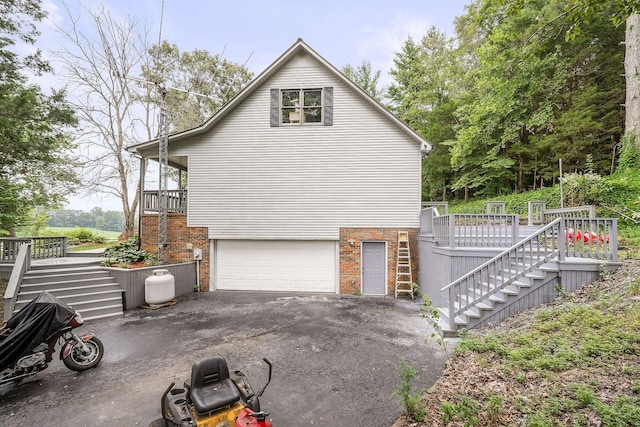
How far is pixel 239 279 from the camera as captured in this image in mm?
9406

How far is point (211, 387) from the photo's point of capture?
2.61 metres

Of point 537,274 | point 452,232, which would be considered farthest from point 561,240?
point 452,232

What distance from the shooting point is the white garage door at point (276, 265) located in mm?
9164

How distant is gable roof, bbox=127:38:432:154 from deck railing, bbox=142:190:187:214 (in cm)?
173

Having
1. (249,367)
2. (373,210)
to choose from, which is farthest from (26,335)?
(373,210)

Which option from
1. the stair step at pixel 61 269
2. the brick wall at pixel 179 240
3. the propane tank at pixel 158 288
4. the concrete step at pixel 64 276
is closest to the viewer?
the concrete step at pixel 64 276

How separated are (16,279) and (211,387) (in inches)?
265

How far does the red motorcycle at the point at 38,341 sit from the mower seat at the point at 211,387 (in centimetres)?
292

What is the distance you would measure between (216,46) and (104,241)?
14815 mm

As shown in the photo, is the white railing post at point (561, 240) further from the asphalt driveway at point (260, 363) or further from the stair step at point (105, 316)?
the stair step at point (105, 316)

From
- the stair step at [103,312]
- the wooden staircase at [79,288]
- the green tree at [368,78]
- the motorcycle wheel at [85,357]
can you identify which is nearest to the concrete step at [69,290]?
the wooden staircase at [79,288]

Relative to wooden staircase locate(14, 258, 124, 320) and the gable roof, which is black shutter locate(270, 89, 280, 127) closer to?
the gable roof

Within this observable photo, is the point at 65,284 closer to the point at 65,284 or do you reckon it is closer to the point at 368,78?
the point at 65,284

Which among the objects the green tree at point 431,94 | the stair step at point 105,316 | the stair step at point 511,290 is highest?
the green tree at point 431,94
